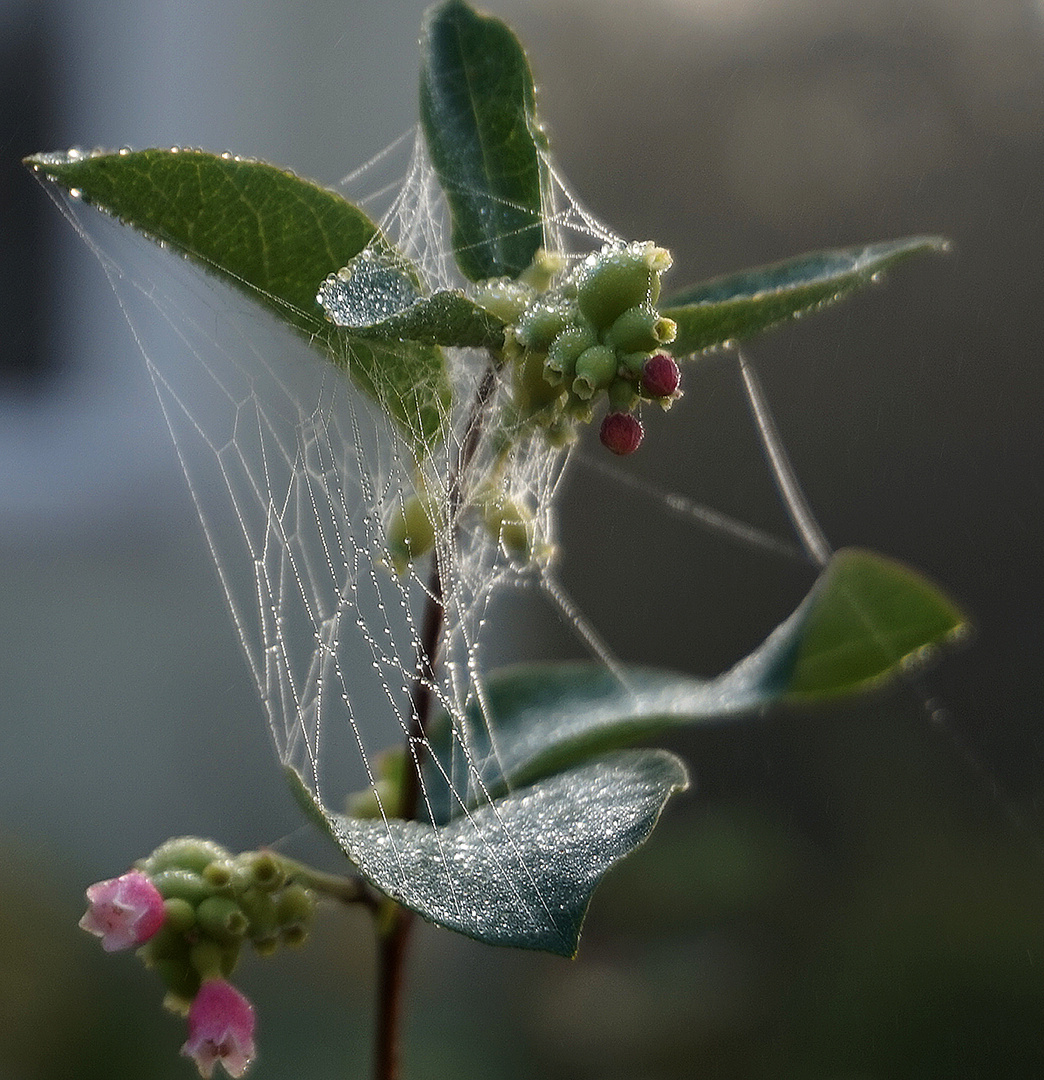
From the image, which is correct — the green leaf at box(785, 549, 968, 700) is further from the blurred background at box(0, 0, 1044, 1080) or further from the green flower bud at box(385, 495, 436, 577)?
the blurred background at box(0, 0, 1044, 1080)

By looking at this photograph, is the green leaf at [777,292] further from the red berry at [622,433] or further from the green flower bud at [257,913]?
the green flower bud at [257,913]

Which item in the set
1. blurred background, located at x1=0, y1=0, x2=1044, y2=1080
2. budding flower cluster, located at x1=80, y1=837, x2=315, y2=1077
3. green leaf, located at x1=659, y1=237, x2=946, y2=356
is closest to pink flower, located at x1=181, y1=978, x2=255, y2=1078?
budding flower cluster, located at x1=80, y1=837, x2=315, y2=1077

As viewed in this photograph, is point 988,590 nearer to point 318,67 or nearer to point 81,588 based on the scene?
point 318,67

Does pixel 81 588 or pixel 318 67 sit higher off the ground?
pixel 318 67

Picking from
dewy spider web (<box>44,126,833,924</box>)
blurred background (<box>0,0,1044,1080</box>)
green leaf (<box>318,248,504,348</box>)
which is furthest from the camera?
blurred background (<box>0,0,1044,1080</box>)

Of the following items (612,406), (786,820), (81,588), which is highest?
(612,406)

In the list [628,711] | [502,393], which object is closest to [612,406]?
[502,393]
